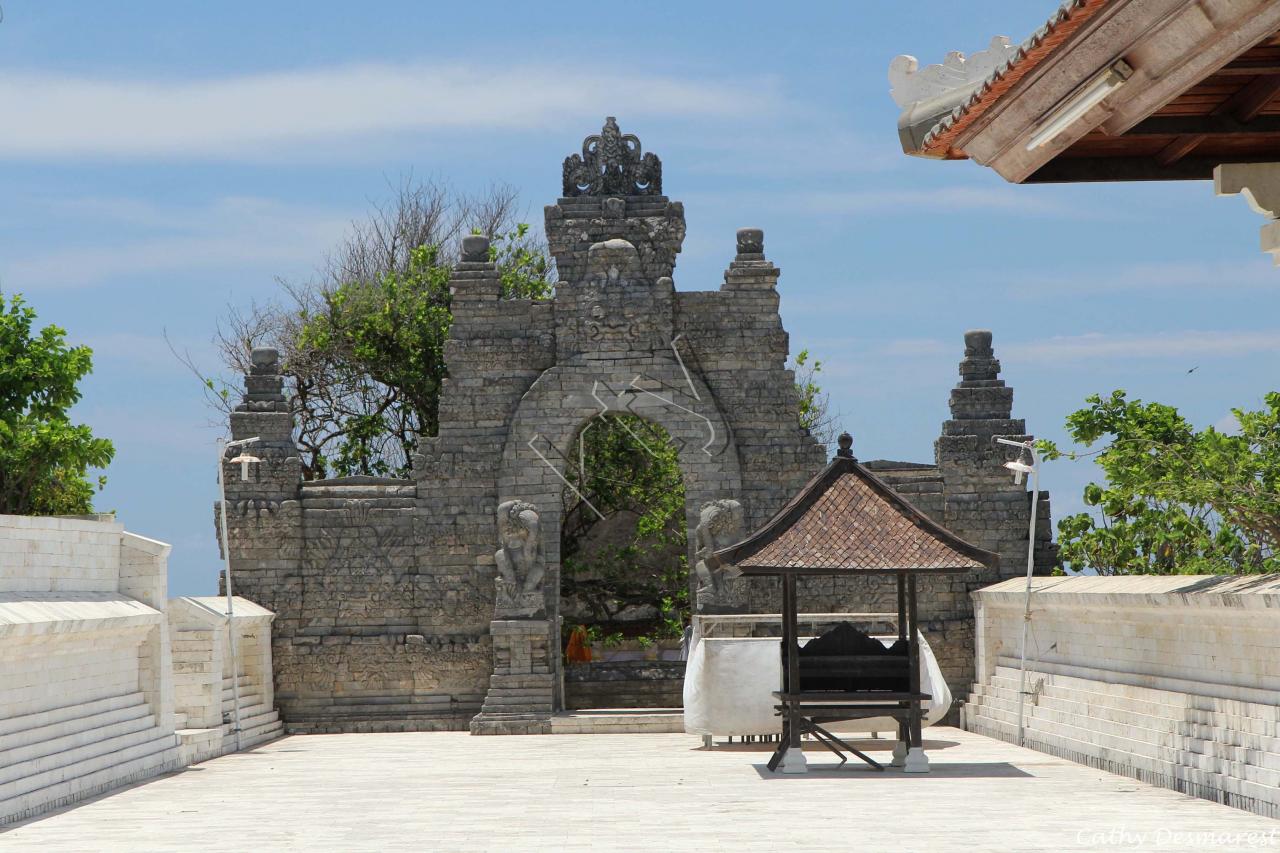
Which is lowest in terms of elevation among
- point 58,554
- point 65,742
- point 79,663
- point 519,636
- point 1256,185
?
point 65,742

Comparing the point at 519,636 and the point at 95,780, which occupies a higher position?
the point at 519,636

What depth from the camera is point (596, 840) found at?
10.1 m

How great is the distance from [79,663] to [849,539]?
6515 millimetres

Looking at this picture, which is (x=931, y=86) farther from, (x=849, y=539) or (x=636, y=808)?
(x=849, y=539)

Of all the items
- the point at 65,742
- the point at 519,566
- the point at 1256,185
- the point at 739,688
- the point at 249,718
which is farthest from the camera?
the point at 519,566

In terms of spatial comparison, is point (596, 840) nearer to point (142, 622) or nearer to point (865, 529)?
point (865, 529)

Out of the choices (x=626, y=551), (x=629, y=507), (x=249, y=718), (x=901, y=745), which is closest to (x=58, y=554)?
(x=249, y=718)

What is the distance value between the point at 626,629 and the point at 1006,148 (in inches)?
805

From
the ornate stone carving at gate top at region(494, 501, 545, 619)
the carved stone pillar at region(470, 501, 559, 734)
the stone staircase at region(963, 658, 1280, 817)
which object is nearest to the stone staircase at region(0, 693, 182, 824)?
the carved stone pillar at region(470, 501, 559, 734)

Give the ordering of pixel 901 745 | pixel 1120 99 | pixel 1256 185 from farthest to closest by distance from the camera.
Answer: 1. pixel 901 745
2. pixel 1256 185
3. pixel 1120 99

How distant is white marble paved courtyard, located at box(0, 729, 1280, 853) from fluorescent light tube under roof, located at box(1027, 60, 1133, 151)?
15.3 ft

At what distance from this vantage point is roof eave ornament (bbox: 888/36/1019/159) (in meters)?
7.11

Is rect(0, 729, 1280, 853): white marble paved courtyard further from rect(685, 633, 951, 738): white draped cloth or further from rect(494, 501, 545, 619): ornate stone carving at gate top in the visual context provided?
rect(494, 501, 545, 619): ornate stone carving at gate top

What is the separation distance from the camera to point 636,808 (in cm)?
1177
